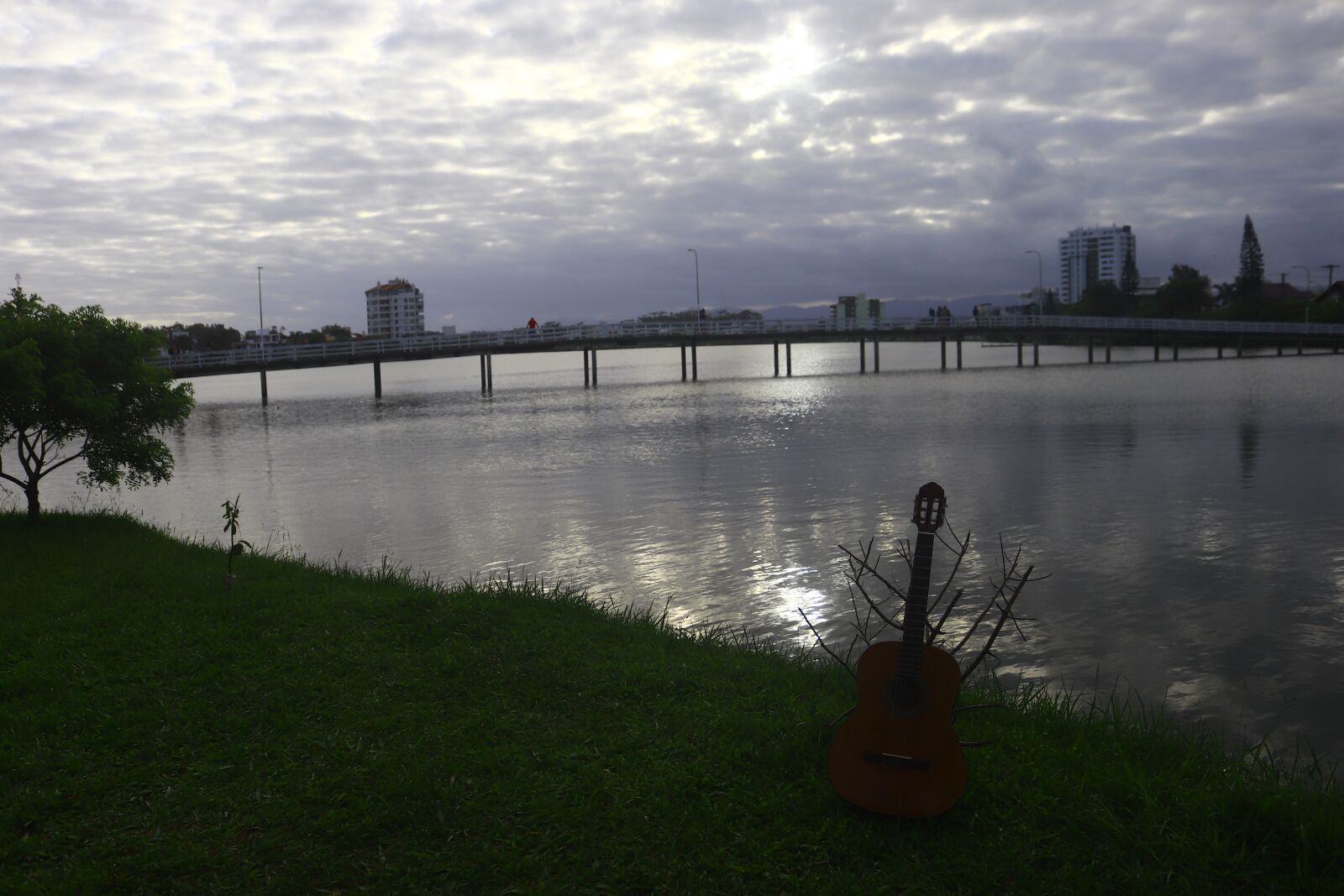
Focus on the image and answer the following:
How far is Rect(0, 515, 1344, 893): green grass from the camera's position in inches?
165

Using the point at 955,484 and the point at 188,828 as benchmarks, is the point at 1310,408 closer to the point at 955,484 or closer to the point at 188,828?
the point at 955,484

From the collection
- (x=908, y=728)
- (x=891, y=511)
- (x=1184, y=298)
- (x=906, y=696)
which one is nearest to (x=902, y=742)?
(x=908, y=728)

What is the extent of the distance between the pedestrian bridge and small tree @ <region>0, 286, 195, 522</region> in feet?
142

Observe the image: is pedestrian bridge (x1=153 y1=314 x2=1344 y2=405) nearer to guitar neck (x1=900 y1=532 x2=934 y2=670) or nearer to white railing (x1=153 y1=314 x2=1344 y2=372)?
white railing (x1=153 y1=314 x2=1344 y2=372)

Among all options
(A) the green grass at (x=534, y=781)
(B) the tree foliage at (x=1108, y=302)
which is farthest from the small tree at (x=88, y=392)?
(B) the tree foliage at (x=1108, y=302)

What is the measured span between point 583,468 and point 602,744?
18.8 meters

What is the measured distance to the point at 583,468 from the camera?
→ 24.1 meters

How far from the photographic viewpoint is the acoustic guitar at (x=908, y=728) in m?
4.41

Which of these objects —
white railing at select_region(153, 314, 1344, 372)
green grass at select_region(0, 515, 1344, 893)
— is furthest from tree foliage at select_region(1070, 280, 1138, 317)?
green grass at select_region(0, 515, 1344, 893)

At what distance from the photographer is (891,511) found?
16688mm

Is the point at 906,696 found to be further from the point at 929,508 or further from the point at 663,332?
the point at 663,332

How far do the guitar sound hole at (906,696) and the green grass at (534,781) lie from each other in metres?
0.53

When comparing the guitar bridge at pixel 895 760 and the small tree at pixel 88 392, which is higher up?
the small tree at pixel 88 392

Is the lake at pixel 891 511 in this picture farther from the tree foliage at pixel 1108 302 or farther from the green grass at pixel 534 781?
the tree foliage at pixel 1108 302
